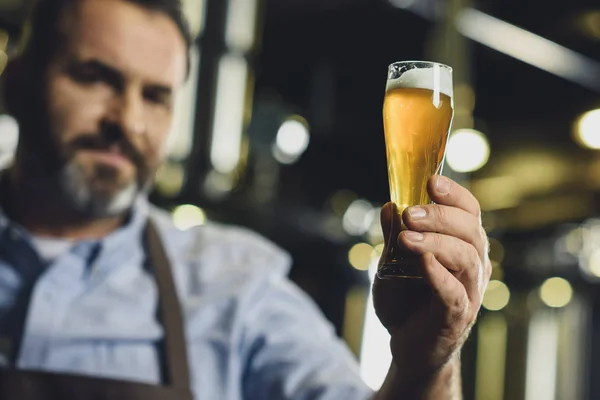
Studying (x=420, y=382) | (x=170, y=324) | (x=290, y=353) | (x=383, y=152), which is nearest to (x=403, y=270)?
(x=420, y=382)

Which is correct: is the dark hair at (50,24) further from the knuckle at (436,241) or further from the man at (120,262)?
the knuckle at (436,241)

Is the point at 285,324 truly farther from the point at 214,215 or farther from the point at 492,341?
the point at 492,341

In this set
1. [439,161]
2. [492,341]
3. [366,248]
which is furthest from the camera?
[492,341]

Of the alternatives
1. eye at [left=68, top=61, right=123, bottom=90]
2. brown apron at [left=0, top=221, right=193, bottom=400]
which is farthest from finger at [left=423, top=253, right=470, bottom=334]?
eye at [left=68, top=61, right=123, bottom=90]

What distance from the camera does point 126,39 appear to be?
6.17 ft

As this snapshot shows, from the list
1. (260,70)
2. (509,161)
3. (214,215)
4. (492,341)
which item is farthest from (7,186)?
(492,341)

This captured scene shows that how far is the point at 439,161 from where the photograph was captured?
1137mm

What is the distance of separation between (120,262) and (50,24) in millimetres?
651

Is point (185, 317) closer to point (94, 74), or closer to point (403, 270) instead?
point (94, 74)

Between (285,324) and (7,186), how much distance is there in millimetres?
832

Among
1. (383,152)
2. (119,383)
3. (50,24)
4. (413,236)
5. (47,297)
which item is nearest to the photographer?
(413,236)

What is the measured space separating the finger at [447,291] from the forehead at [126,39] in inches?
42.4

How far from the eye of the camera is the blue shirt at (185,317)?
65.4 inches

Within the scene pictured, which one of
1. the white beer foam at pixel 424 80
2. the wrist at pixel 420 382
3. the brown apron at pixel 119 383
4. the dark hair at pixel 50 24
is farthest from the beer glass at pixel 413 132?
the dark hair at pixel 50 24
